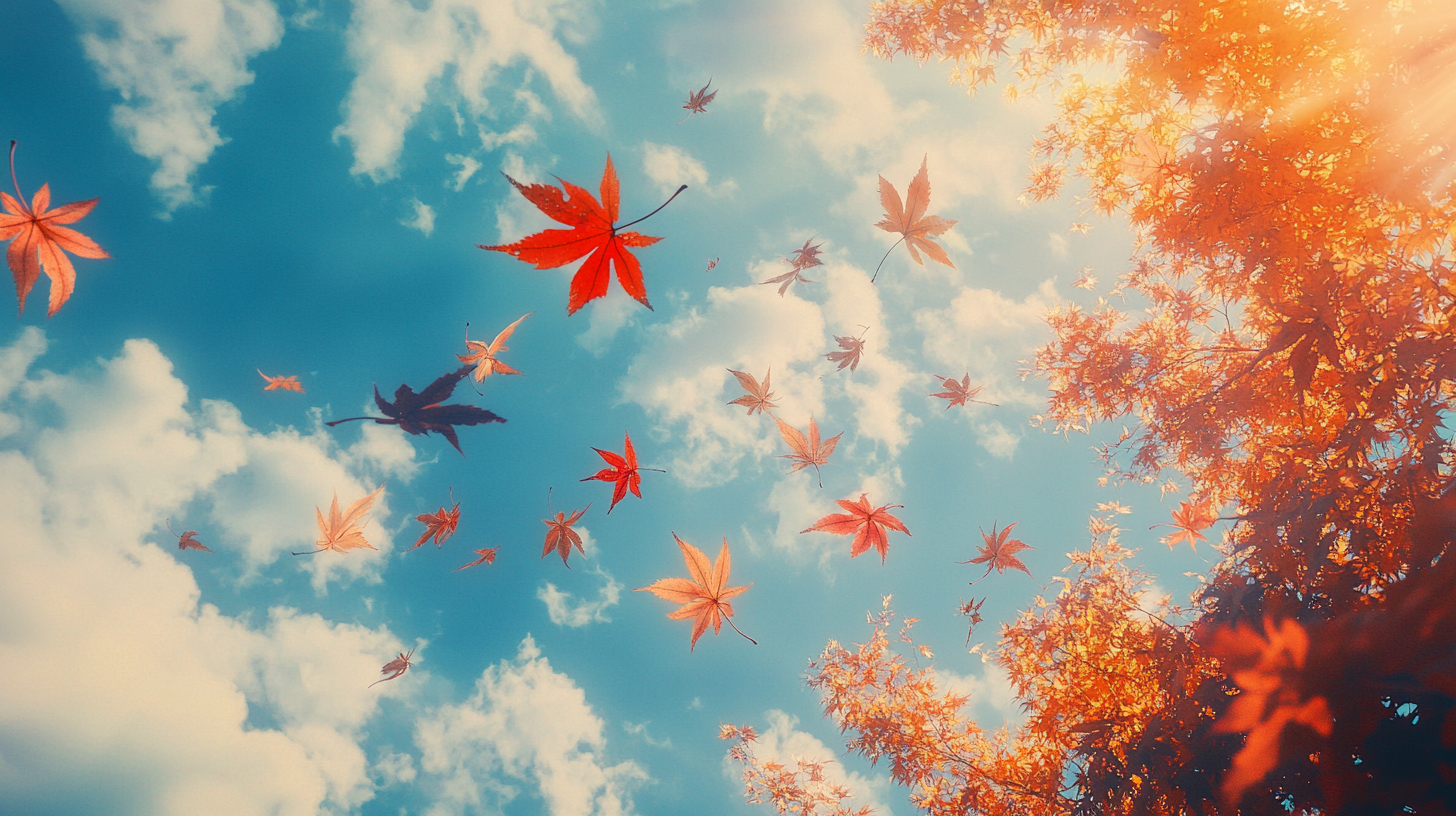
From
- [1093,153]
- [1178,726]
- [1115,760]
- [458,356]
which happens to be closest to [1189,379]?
[1093,153]

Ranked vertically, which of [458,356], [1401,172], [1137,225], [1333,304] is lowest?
[458,356]

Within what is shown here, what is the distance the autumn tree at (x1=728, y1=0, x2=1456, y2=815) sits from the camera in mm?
1466

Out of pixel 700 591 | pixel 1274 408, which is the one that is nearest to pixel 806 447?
pixel 700 591

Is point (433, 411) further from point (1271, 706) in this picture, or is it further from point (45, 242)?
point (1271, 706)

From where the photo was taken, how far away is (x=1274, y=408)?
11.0ft

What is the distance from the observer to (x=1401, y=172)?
2621 mm

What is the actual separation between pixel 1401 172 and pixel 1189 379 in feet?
6.37

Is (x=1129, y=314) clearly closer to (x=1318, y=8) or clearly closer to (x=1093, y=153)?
(x=1093, y=153)

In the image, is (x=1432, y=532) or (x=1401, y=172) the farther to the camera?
(x=1401, y=172)

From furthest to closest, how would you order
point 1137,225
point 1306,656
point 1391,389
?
point 1137,225, point 1391,389, point 1306,656

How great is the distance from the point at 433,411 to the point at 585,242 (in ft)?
3.17

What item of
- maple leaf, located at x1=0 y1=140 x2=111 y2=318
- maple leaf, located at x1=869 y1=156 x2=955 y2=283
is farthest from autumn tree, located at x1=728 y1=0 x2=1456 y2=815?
maple leaf, located at x1=0 y1=140 x2=111 y2=318

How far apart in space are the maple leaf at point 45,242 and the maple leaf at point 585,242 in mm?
2229

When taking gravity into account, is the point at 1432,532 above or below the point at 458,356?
below
